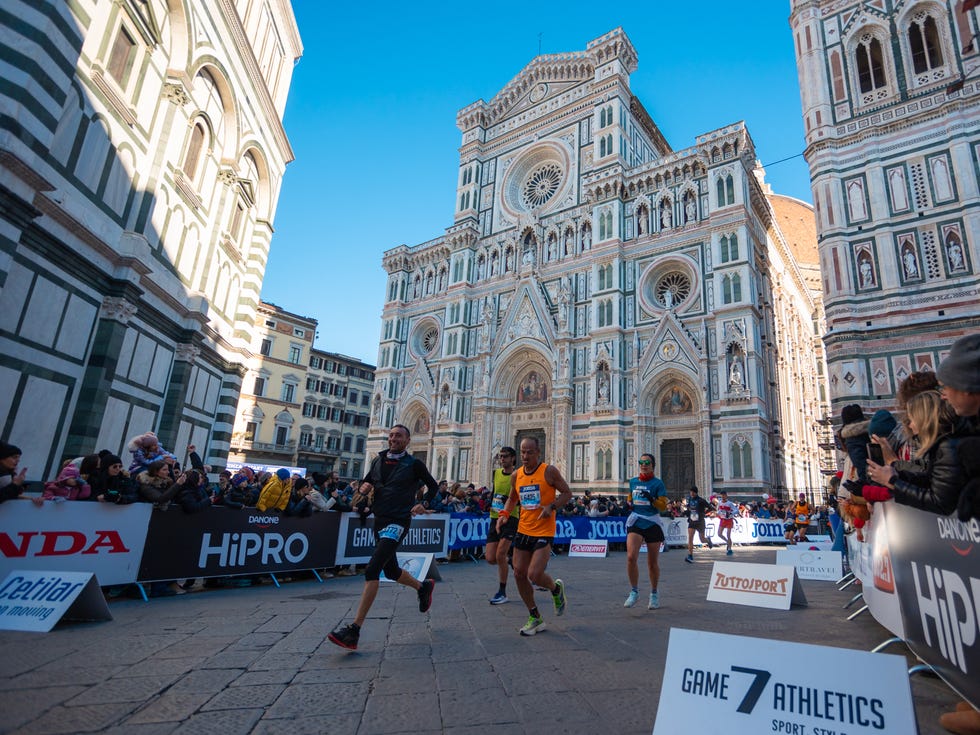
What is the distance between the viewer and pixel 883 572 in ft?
14.6

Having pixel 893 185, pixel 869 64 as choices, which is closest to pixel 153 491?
pixel 893 185

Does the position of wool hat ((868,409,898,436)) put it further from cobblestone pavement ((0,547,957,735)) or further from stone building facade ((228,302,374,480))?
stone building facade ((228,302,374,480))

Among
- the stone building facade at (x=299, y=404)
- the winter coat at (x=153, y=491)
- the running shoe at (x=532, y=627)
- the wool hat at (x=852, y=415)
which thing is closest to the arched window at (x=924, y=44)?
the wool hat at (x=852, y=415)

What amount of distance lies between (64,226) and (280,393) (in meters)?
32.3

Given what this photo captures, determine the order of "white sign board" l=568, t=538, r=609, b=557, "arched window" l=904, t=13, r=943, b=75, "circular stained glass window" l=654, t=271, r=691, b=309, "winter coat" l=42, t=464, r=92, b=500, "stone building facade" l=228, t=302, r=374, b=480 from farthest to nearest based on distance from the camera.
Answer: "stone building facade" l=228, t=302, r=374, b=480 → "circular stained glass window" l=654, t=271, r=691, b=309 → "arched window" l=904, t=13, r=943, b=75 → "white sign board" l=568, t=538, r=609, b=557 → "winter coat" l=42, t=464, r=92, b=500

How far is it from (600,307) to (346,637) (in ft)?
81.5

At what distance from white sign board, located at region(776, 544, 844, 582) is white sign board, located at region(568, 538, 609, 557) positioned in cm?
512

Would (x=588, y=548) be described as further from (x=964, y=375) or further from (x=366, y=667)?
(x=964, y=375)

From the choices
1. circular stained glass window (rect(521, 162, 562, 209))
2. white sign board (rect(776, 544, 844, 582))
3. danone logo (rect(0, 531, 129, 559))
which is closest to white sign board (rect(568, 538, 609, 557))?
white sign board (rect(776, 544, 844, 582))

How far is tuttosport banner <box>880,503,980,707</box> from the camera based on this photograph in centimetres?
255

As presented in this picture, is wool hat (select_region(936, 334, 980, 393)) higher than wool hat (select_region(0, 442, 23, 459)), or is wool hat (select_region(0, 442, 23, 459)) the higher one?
wool hat (select_region(936, 334, 980, 393))

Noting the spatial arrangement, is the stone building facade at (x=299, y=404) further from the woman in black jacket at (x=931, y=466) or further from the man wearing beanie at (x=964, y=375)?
the man wearing beanie at (x=964, y=375)

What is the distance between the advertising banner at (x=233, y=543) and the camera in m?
6.71

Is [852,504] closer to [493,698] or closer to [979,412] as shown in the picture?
[979,412]
